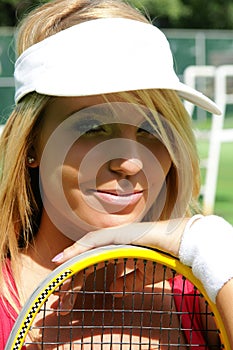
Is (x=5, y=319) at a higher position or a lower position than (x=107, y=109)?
lower

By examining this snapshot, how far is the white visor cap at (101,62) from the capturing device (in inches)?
61.3

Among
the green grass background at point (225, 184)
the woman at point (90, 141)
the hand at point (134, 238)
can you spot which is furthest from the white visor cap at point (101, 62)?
the green grass background at point (225, 184)

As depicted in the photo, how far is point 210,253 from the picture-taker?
1.49 m

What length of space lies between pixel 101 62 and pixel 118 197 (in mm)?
254

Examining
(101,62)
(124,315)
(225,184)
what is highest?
(101,62)

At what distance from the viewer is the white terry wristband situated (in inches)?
58.7

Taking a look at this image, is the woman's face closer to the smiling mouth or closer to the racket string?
the smiling mouth

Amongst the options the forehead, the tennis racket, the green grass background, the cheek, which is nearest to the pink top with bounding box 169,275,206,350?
the tennis racket

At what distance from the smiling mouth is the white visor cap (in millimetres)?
189

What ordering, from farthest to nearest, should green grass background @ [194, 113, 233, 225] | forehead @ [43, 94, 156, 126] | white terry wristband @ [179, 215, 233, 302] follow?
green grass background @ [194, 113, 233, 225] → forehead @ [43, 94, 156, 126] → white terry wristband @ [179, 215, 233, 302]

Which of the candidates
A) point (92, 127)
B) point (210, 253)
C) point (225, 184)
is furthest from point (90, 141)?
point (225, 184)

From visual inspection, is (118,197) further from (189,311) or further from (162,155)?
(189,311)

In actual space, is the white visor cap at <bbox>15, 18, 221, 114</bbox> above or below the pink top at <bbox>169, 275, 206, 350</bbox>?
above

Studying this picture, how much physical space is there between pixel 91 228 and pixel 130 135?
0.19m
